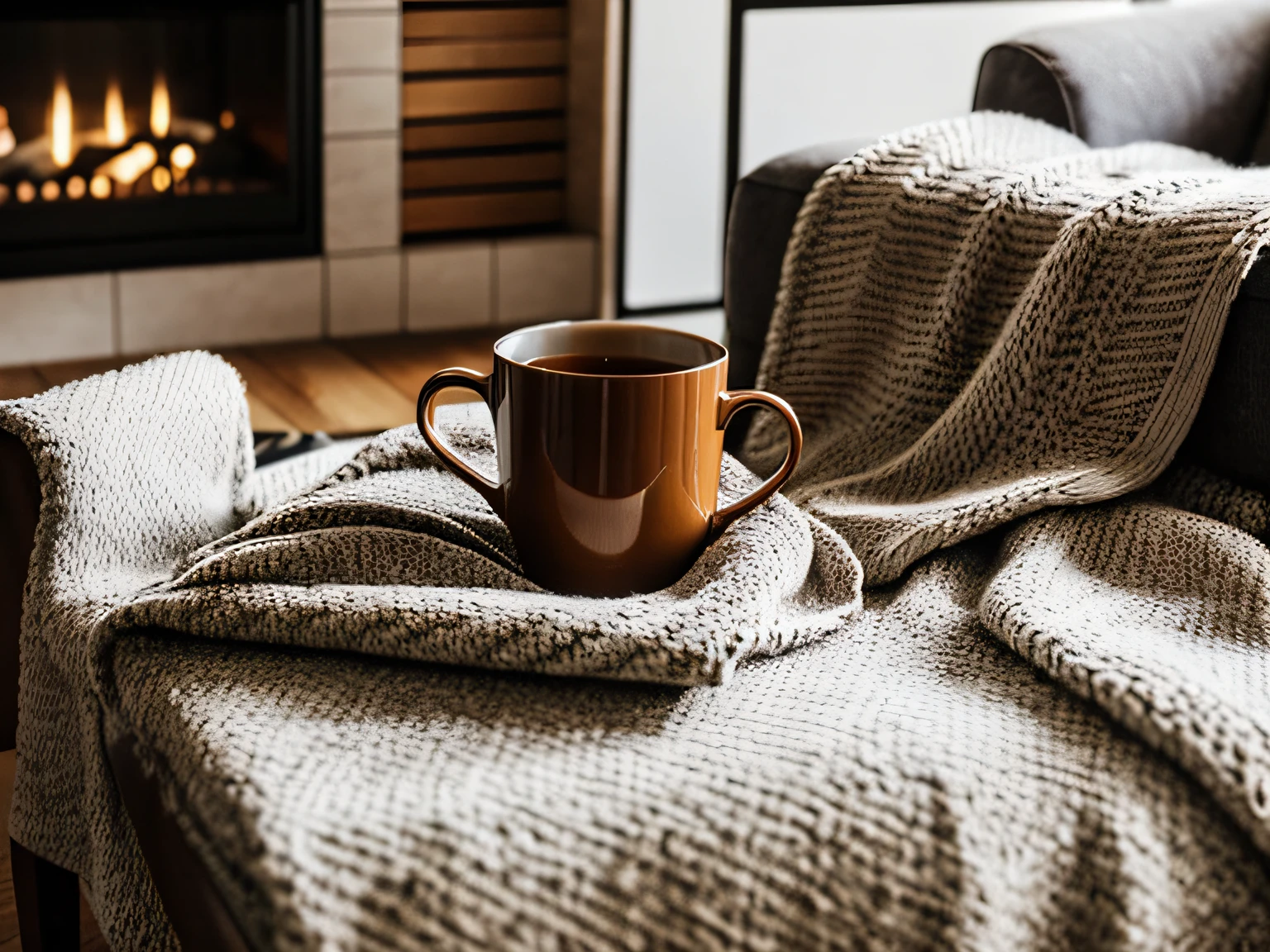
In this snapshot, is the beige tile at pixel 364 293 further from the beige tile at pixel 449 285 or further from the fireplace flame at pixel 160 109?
the fireplace flame at pixel 160 109

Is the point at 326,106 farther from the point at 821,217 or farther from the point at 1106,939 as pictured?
the point at 1106,939

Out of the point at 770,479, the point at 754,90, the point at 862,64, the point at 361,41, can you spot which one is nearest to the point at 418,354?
the point at 361,41

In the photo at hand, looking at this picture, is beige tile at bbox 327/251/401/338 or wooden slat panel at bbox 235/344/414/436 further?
beige tile at bbox 327/251/401/338

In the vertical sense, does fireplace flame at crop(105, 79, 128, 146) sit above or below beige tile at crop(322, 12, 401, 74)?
below

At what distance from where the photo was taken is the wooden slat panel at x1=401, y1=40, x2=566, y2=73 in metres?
→ 2.54

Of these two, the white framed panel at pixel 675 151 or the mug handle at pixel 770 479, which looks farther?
the white framed panel at pixel 675 151

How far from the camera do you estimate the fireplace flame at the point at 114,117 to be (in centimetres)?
238

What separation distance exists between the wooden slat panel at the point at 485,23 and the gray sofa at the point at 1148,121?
146 centimetres

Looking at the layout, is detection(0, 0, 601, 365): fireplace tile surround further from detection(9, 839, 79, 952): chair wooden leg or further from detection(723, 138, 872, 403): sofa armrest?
detection(9, 839, 79, 952): chair wooden leg

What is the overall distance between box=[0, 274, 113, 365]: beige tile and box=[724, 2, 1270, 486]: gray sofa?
5.43 ft

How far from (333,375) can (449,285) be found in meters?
0.38

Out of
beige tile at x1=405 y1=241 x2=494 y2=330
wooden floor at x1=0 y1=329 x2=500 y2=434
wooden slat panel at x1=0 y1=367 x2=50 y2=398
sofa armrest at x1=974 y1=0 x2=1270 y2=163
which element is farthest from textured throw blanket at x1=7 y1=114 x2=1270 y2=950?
beige tile at x1=405 y1=241 x2=494 y2=330

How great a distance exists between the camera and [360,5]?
7.91ft

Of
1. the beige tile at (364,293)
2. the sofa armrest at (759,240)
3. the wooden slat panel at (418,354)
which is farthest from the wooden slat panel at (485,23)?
the sofa armrest at (759,240)
